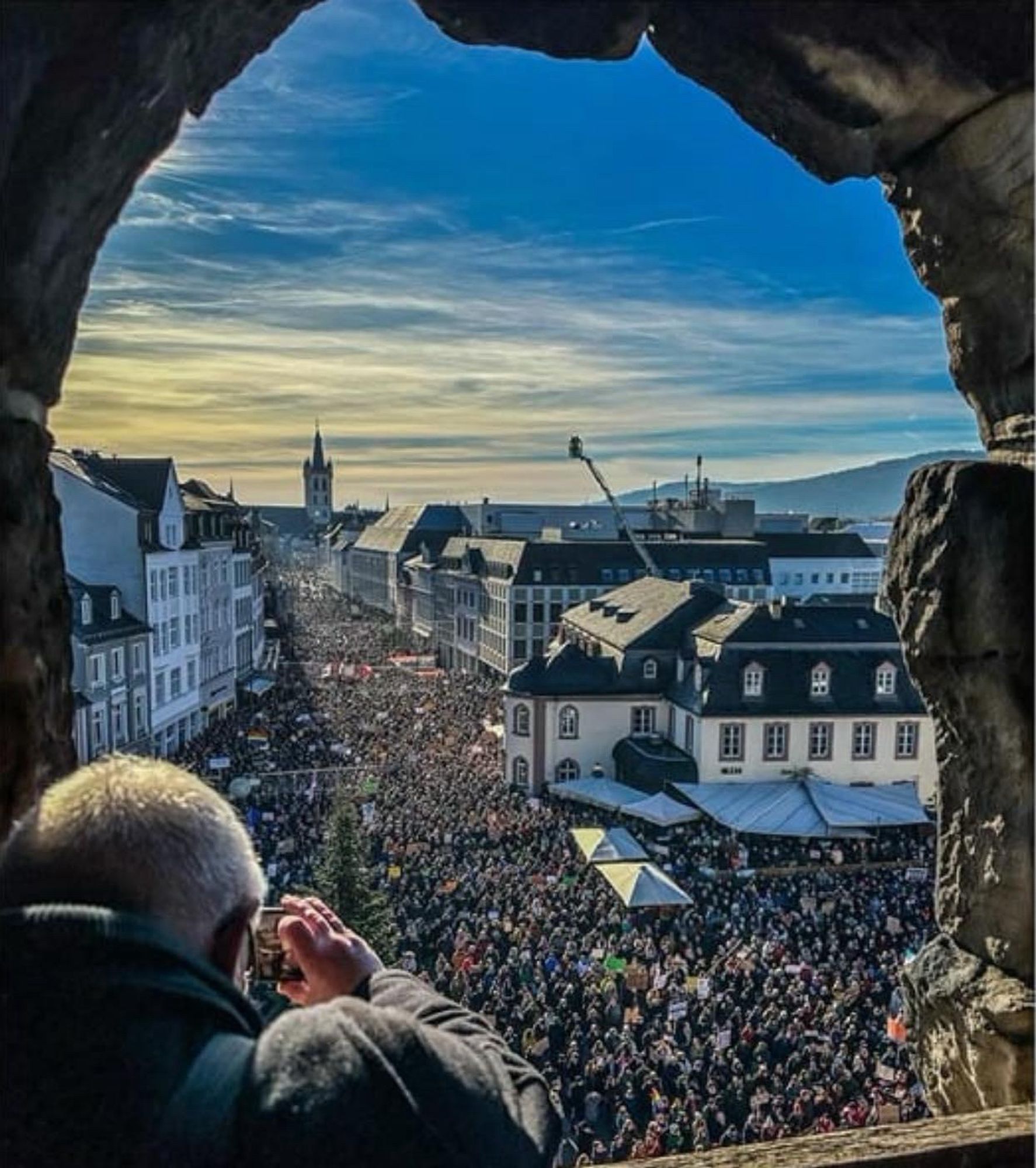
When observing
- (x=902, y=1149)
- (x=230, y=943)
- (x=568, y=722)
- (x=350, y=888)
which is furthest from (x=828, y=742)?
(x=230, y=943)

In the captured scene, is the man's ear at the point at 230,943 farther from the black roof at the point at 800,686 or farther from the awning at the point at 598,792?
the black roof at the point at 800,686

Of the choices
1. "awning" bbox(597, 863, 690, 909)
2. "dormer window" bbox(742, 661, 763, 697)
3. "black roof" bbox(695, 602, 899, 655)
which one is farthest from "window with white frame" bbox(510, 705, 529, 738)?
"awning" bbox(597, 863, 690, 909)

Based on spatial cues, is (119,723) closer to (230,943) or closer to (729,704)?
(729,704)

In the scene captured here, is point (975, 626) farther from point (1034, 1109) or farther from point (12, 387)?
point (12, 387)

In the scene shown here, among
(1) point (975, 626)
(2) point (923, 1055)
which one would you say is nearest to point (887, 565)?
(1) point (975, 626)

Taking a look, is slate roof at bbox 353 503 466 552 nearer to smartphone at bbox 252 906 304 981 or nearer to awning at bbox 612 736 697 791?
awning at bbox 612 736 697 791

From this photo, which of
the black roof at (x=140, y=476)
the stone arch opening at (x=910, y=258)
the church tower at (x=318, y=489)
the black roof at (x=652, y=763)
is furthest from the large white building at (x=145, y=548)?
the church tower at (x=318, y=489)
